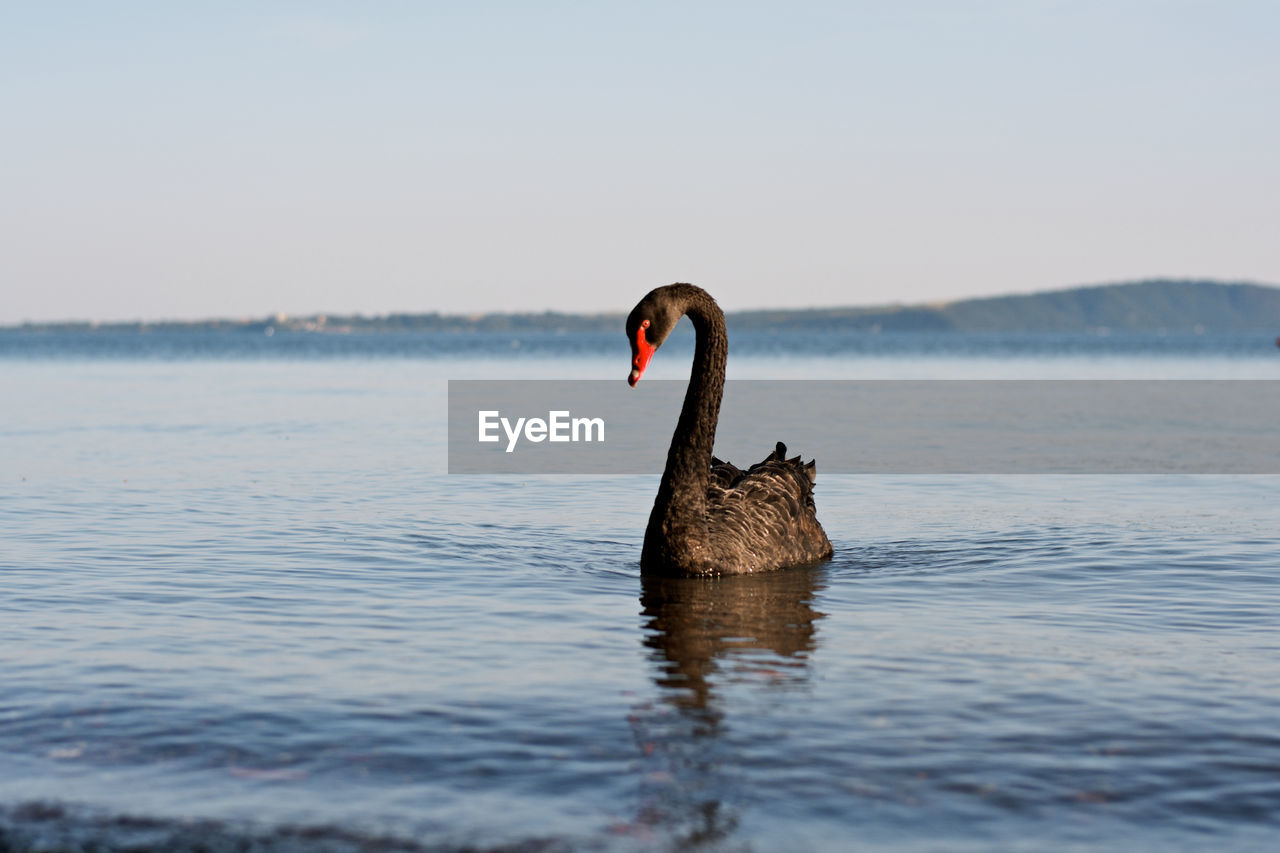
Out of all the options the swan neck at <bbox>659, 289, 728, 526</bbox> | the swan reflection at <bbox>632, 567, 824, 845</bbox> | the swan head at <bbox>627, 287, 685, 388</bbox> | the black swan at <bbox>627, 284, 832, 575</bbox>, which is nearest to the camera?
the swan reflection at <bbox>632, 567, 824, 845</bbox>

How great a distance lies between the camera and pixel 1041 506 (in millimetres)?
18094

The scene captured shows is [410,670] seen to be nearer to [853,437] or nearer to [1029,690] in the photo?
[1029,690]

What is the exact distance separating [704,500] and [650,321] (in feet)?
5.77

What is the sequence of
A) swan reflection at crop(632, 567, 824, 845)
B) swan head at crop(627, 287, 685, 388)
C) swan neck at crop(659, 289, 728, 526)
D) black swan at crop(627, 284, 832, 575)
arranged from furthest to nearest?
swan neck at crop(659, 289, 728, 526), black swan at crop(627, 284, 832, 575), swan head at crop(627, 287, 685, 388), swan reflection at crop(632, 567, 824, 845)

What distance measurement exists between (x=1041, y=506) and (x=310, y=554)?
9664 millimetres

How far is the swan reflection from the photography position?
6172 mm

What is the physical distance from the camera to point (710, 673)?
28.5 ft

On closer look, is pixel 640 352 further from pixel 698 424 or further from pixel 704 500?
pixel 704 500

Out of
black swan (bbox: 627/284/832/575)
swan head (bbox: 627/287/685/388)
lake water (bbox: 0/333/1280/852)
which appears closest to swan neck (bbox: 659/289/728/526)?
black swan (bbox: 627/284/832/575)

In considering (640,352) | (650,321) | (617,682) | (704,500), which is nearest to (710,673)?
(617,682)

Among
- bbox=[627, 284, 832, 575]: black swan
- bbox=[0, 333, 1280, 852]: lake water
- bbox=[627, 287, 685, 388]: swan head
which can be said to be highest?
bbox=[627, 287, 685, 388]: swan head

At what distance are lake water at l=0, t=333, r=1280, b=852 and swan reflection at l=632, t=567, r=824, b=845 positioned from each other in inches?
1.2

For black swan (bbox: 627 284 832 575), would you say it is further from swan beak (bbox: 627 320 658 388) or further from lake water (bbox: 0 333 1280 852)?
lake water (bbox: 0 333 1280 852)

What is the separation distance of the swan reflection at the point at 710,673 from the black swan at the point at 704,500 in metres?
0.20
